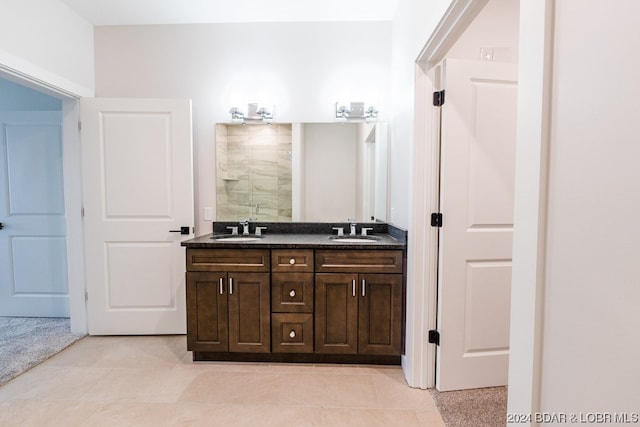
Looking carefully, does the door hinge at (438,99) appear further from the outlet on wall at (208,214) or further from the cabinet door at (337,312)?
the outlet on wall at (208,214)

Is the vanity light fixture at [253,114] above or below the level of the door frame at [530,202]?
above

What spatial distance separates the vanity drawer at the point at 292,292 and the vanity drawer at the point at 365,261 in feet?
0.68

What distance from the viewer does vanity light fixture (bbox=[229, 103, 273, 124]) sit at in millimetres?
2746

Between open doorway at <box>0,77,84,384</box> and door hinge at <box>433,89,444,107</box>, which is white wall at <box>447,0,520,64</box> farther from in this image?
open doorway at <box>0,77,84,384</box>

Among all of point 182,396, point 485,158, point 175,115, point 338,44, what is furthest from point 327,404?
point 338,44

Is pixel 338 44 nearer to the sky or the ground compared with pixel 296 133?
nearer to the sky

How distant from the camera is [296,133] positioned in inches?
111

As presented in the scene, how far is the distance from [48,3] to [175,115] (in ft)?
3.75

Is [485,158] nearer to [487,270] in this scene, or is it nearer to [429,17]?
[487,270]

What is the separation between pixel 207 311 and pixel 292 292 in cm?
64

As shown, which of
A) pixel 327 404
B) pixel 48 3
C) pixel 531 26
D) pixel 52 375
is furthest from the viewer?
pixel 48 3

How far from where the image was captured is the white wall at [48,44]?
2.07 metres

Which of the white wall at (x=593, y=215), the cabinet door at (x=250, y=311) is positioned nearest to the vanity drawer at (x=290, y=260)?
the cabinet door at (x=250, y=311)

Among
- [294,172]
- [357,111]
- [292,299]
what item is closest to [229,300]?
[292,299]
